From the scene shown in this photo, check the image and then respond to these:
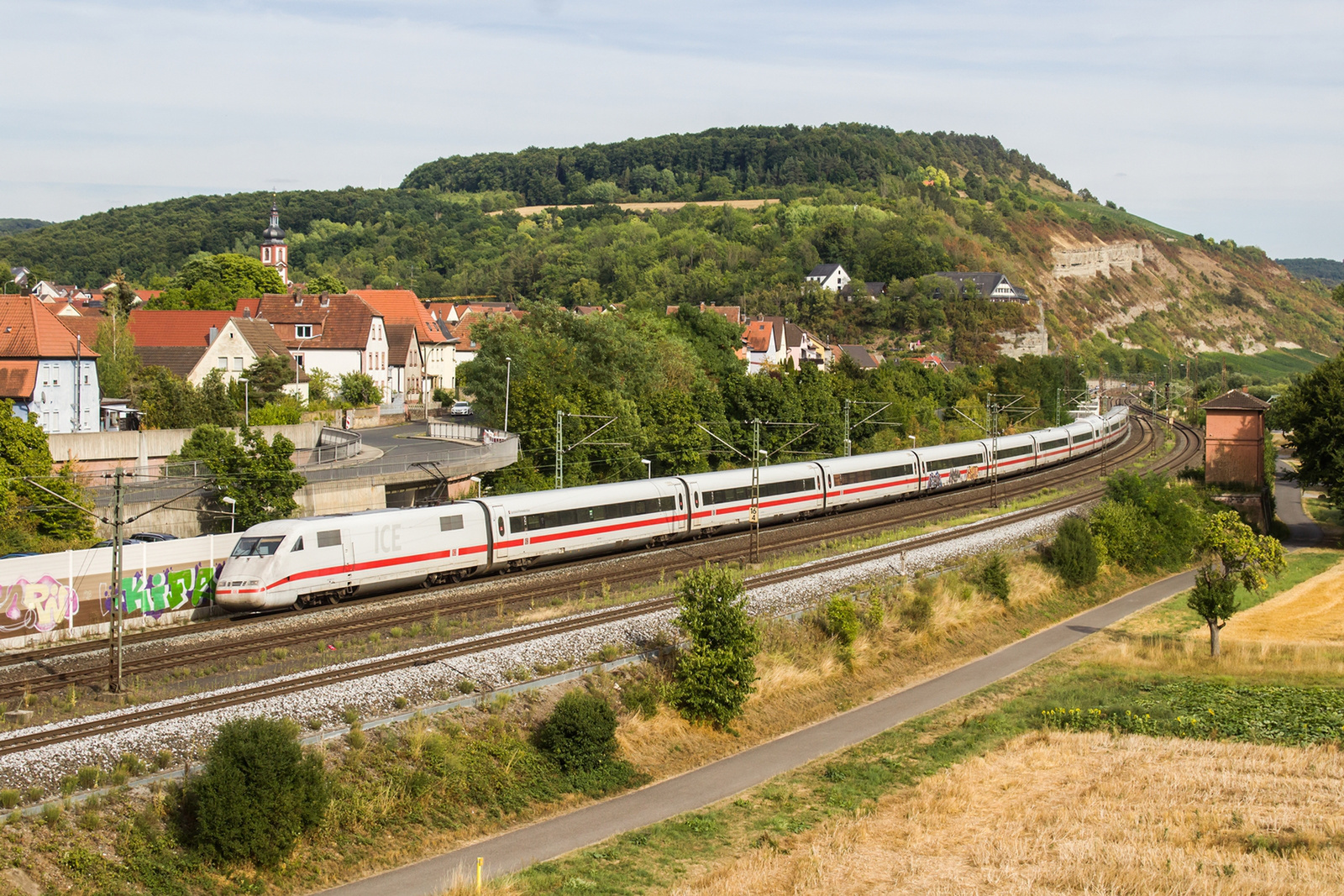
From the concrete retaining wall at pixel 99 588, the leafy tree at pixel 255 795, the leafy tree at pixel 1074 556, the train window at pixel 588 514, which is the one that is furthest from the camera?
the leafy tree at pixel 1074 556

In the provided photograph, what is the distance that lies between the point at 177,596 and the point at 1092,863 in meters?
25.9

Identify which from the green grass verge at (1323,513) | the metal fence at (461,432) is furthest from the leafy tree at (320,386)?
the green grass verge at (1323,513)

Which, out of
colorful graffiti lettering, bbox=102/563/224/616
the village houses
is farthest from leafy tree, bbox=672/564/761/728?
the village houses

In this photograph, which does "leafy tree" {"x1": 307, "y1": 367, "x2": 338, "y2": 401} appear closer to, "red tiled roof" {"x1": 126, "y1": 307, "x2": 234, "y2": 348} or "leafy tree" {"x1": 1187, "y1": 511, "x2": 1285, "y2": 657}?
"red tiled roof" {"x1": 126, "y1": 307, "x2": 234, "y2": 348}

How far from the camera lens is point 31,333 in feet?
181

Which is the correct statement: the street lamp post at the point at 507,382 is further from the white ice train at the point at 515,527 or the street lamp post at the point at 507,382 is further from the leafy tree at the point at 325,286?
the leafy tree at the point at 325,286

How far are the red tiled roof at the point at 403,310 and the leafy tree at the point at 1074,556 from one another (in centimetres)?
6714

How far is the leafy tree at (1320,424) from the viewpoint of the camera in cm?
6400

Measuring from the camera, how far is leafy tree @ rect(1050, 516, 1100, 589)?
159ft

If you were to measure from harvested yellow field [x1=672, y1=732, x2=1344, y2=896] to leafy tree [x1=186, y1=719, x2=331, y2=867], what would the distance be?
22.8 feet

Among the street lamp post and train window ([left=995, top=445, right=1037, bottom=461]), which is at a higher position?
the street lamp post

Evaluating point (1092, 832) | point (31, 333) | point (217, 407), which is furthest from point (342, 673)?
point (31, 333)

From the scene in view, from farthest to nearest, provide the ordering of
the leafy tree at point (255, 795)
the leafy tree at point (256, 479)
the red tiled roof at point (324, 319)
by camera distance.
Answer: the red tiled roof at point (324, 319)
the leafy tree at point (256, 479)
the leafy tree at point (255, 795)

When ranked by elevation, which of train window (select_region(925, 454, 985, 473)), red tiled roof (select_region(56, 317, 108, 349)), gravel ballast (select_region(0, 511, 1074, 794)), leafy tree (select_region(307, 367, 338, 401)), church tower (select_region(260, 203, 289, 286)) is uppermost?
church tower (select_region(260, 203, 289, 286))
